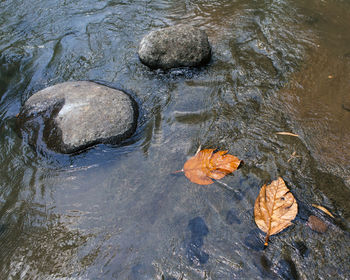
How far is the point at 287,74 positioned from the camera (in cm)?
411

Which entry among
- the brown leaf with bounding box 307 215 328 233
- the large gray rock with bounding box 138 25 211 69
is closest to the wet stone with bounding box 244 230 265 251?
the brown leaf with bounding box 307 215 328 233

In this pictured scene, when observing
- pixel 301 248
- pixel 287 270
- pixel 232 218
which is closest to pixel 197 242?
pixel 232 218

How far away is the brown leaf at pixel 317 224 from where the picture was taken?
238 centimetres

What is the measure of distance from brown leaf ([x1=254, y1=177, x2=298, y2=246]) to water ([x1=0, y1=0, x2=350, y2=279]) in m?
0.07

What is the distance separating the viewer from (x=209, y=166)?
116 inches

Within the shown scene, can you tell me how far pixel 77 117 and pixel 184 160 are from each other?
1.45 m

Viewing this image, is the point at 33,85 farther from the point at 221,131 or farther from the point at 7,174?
the point at 221,131

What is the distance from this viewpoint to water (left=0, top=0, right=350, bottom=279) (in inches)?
92.3

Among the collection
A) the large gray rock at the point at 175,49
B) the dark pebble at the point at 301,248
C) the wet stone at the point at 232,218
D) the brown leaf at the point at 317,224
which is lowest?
the wet stone at the point at 232,218

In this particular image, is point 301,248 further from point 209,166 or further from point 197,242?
point 209,166

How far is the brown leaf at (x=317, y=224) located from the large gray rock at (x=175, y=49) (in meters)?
2.93

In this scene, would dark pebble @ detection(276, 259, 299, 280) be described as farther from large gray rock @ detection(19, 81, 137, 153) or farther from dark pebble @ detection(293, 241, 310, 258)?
large gray rock @ detection(19, 81, 137, 153)

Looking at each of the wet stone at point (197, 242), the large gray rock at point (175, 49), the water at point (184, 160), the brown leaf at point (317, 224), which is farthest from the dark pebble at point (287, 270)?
the large gray rock at point (175, 49)

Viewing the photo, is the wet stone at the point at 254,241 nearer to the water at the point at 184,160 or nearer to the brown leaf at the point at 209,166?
the water at the point at 184,160
